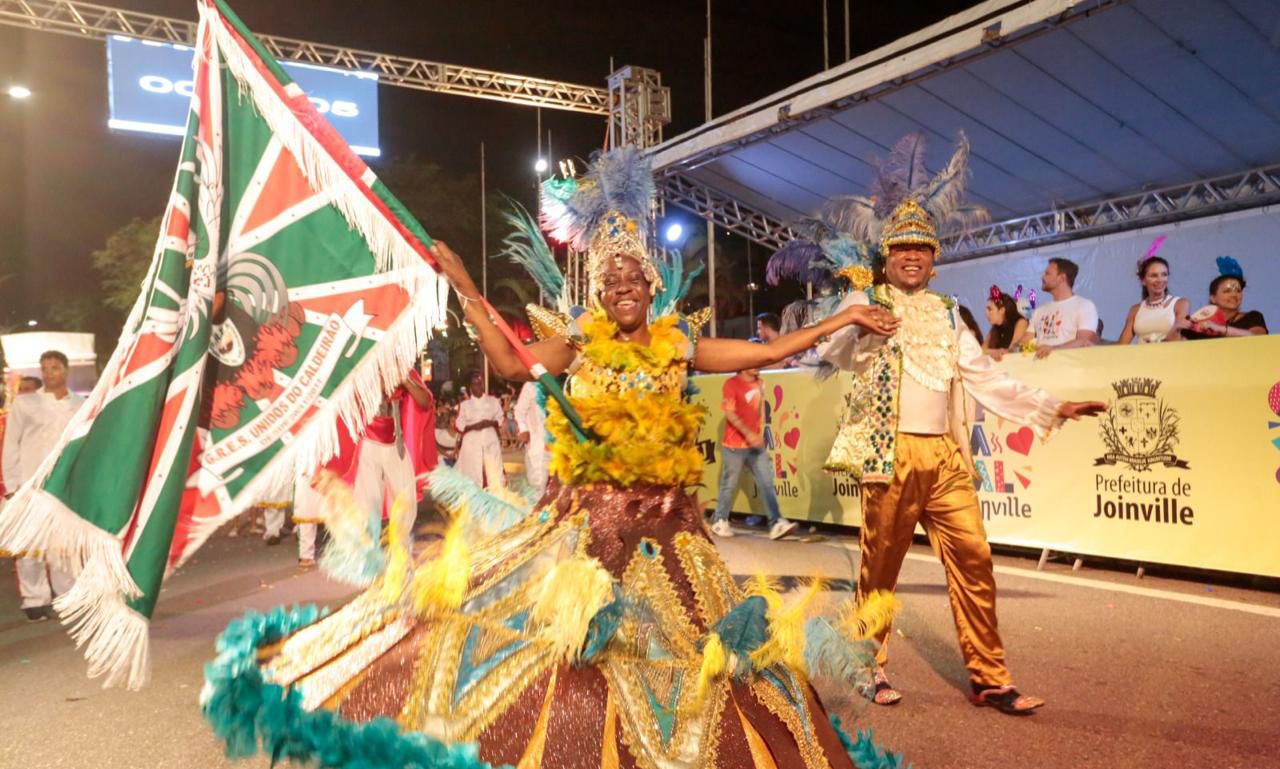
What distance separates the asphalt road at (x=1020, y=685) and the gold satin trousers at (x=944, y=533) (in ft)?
1.05

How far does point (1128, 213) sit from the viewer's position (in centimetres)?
1152

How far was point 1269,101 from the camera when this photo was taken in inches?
365

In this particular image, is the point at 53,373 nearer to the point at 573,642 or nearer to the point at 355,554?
the point at 355,554

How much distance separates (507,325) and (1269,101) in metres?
9.56

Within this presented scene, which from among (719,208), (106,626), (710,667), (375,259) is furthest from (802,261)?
(719,208)

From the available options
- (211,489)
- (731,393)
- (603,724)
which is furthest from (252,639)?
(731,393)

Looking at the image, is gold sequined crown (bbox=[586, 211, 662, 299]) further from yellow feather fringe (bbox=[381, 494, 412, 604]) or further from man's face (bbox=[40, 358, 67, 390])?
man's face (bbox=[40, 358, 67, 390])

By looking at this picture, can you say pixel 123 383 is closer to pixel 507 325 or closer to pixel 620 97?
pixel 507 325

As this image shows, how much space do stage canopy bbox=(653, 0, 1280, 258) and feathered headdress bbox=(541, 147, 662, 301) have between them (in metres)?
5.00

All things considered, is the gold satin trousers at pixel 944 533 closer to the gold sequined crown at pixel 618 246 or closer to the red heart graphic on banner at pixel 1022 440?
the gold sequined crown at pixel 618 246

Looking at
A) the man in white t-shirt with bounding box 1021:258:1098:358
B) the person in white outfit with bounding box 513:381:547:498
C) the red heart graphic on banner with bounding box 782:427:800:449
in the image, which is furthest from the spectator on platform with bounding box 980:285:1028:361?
the person in white outfit with bounding box 513:381:547:498

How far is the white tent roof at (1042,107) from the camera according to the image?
8.23 metres

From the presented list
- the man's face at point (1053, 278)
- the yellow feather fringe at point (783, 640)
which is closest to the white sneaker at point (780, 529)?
the man's face at point (1053, 278)

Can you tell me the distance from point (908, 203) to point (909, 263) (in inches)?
10.8
